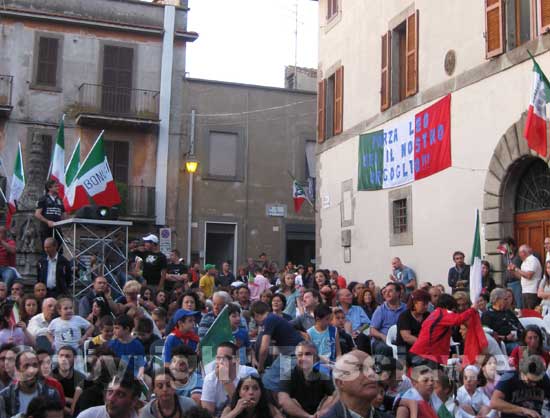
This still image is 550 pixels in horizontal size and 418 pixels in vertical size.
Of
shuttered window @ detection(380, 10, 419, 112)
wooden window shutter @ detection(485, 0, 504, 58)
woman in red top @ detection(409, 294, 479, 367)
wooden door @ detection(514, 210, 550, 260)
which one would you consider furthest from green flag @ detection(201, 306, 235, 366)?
shuttered window @ detection(380, 10, 419, 112)

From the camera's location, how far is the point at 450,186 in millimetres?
14453

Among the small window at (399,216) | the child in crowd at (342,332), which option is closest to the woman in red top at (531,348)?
the child in crowd at (342,332)

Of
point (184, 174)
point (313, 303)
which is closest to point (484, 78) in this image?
point (313, 303)

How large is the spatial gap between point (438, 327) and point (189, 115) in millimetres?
18979

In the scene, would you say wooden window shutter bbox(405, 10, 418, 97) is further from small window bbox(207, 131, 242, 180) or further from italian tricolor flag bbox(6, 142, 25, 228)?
small window bbox(207, 131, 242, 180)

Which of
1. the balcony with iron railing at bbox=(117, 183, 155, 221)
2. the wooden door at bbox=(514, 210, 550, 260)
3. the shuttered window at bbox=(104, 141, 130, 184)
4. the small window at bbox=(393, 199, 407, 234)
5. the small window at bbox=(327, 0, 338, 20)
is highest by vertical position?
the small window at bbox=(327, 0, 338, 20)

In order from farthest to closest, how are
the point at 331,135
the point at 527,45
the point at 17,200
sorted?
the point at 331,135
the point at 17,200
the point at 527,45

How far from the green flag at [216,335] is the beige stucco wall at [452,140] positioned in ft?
22.3

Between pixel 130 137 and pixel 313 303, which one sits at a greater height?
pixel 130 137

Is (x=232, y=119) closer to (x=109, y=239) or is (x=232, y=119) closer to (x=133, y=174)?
(x=133, y=174)

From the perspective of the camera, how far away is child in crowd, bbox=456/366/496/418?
7316mm

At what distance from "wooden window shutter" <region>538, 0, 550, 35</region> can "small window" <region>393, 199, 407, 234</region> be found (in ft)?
17.0

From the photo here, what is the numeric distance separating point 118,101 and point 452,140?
1341 cm

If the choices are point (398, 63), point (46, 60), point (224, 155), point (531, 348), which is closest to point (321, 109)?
point (398, 63)
